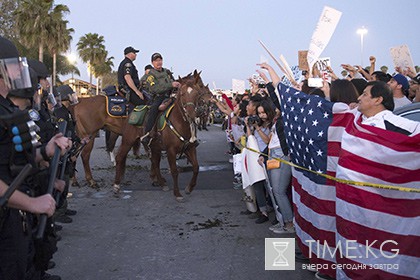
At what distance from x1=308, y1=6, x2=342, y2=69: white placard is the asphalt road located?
269cm

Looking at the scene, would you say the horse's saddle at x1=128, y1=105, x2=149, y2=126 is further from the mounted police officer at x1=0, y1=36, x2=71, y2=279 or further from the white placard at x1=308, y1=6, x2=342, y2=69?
the mounted police officer at x1=0, y1=36, x2=71, y2=279

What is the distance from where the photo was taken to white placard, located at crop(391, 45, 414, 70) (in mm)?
6684

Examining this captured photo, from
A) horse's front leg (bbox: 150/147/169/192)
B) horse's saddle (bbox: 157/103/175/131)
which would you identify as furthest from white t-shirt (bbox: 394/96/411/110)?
horse's front leg (bbox: 150/147/169/192)

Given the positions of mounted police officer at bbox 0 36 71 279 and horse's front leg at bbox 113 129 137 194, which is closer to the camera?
mounted police officer at bbox 0 36 71 279

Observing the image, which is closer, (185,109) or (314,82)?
(314,82)

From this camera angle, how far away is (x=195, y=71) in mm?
8805

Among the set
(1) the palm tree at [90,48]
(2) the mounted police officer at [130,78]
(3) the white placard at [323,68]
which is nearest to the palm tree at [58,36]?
(1) the palm tree at [90,48]

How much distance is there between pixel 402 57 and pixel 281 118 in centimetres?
243

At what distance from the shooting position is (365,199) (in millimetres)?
3713

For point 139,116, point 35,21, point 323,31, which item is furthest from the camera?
point 35,21

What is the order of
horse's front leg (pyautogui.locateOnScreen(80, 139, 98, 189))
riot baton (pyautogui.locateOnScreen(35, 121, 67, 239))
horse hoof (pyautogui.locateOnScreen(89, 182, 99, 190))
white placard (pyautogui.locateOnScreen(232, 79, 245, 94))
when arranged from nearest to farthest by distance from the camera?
riot baton (pyautogui.locateOnScreen(35, 121, 67, 239)) → horse hoof (pyautogui.locateOnScreen(89, 182, 99, 190)) → horse's front leg (pyautogui.locateOnScreen(80, 139, 98, 189)) → white placard (pyautogui.locateOnScreen(232, 79, 245, 94))

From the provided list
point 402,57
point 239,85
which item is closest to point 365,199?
point 402,57

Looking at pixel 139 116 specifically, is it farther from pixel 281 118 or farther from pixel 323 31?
pixel 323 31

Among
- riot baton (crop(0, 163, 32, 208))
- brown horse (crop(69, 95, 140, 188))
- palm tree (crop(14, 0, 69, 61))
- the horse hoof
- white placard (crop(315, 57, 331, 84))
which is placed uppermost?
palm tree (crop(14, 0, 69, 61))
